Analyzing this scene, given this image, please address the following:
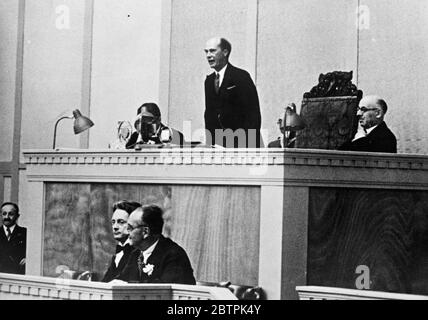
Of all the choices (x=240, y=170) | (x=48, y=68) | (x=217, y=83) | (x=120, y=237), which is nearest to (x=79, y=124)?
(x=217, y=83)

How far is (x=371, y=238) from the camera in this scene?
5.63 meters

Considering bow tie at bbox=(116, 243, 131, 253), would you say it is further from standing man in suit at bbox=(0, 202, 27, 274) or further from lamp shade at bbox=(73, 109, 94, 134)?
lamp shade at bbox=(73, 109, 94, 134)

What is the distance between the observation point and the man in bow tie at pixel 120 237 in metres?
5.93

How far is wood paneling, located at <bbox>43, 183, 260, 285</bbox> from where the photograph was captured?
5.58 m

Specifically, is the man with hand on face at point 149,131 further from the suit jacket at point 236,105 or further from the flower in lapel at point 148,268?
the flower in lapel at point 148,268

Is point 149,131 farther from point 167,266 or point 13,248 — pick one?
point 13,248

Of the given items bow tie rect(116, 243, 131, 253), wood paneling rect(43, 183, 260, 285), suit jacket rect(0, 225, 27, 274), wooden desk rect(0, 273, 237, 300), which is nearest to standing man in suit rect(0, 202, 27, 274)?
suit jacket rect(0, 225, 27, 274)

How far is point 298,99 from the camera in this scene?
8188 millimetres

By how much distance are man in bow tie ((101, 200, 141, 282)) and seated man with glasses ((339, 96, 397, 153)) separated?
120 cm

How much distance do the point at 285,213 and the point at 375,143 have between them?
3.12 feet

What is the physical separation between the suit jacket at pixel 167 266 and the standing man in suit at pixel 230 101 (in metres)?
1.39

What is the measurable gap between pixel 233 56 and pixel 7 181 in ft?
7.58
